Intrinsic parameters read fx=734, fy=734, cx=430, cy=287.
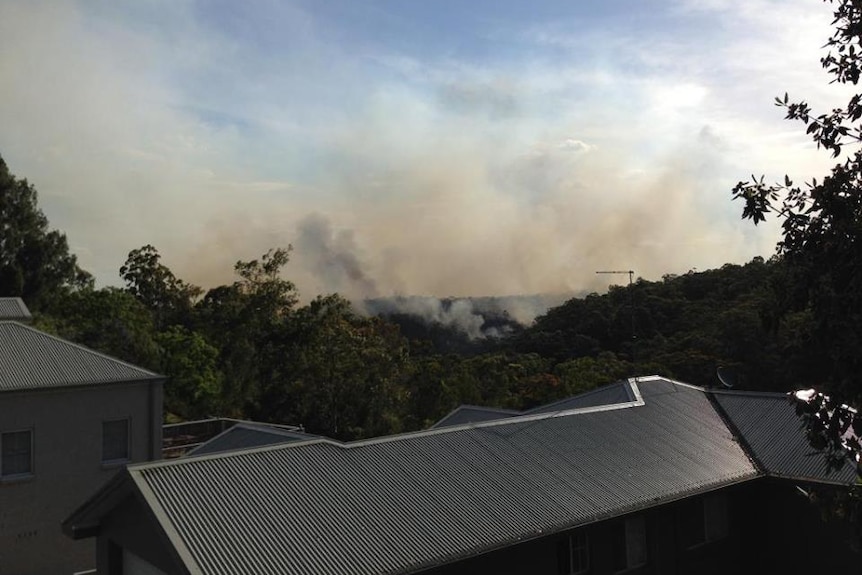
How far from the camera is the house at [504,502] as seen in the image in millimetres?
11852

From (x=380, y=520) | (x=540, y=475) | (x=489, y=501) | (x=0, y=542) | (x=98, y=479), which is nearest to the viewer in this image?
(x=380, y=520)

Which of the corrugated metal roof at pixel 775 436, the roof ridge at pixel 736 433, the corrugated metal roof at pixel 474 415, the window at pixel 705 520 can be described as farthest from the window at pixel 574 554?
the corrugated metal roof at pixel 474 415

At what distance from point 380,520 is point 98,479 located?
1493 centimetres

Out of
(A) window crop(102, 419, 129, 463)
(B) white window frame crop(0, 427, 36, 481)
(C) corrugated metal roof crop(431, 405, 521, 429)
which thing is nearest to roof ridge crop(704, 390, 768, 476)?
(C) corrugated metal roof crop(431, 405, 521, 429)

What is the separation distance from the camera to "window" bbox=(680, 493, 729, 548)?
1825 cm

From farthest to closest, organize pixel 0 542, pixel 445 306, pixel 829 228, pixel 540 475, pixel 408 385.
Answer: pixel 445 306
pixel 408 385
pixel 0 542
pixel 540 475
pixel 829 228

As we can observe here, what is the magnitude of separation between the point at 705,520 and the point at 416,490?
8.92m

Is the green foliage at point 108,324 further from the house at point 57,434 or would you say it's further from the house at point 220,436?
the house at point 57,434

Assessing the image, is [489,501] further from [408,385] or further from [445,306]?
[445,306]

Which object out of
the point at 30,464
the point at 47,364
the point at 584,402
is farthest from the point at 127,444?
the point at 584,402

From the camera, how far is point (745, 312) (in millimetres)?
51062

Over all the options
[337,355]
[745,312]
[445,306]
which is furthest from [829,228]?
[445,306]

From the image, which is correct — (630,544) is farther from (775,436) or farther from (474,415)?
(474,415)

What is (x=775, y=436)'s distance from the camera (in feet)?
66.8
